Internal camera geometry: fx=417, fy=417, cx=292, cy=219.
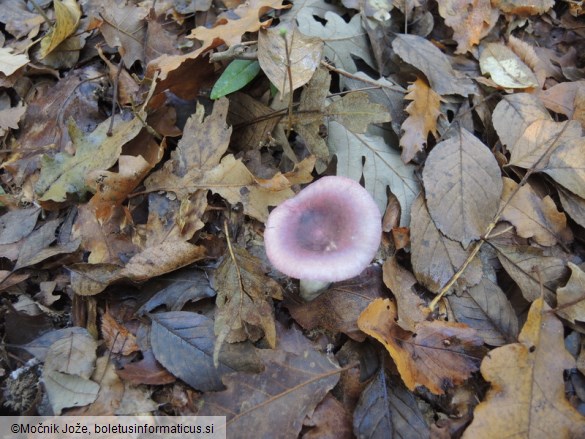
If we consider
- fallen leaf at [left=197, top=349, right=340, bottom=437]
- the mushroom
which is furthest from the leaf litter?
the mushroom

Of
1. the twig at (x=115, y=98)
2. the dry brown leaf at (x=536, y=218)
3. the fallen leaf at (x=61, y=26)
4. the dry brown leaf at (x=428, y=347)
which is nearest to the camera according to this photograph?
the dry brown leaf at (x=428, y=347)

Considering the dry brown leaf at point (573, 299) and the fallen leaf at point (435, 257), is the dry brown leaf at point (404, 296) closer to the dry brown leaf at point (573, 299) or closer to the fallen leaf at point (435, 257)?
the fallen leaf at point (435, 257)

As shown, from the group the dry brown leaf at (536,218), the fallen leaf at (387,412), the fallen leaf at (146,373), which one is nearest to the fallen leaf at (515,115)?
Answer: the dry brown leaf at (536,218)

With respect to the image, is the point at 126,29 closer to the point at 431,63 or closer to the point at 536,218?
the point at 431,63

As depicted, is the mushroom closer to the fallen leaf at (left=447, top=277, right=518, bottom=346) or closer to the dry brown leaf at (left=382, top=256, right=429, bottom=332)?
the dry brown leaf at (left=382, top=256, right=429, bottom=332)

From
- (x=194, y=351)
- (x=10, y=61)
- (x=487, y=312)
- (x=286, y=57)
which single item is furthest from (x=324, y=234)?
(x=10, y=61)

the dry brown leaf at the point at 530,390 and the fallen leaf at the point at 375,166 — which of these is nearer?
the dry brown leaf at the point at 530,390
